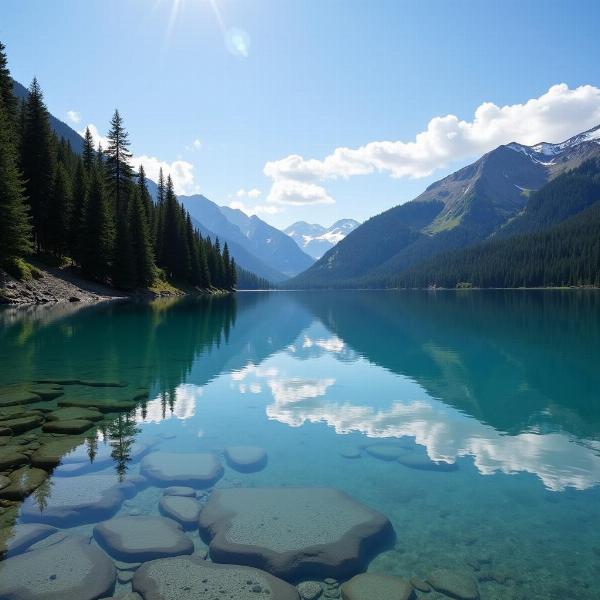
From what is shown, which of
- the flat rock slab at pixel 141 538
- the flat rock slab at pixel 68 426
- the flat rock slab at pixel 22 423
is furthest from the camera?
the flat rock slab at pixel 68 426

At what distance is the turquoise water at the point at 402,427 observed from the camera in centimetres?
918

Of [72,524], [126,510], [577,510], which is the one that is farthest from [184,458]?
[577,510]

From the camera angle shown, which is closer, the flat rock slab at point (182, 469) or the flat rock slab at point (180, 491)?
the flat rock slab at point (180, 491)

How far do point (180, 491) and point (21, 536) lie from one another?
352cm

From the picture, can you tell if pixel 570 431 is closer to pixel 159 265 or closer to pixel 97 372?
pixel 97 372

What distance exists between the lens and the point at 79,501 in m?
10.2

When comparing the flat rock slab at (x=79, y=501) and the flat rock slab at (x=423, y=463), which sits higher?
the flat rock slab at (x=79, y=501)

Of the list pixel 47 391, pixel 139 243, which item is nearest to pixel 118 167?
pixel 139 243

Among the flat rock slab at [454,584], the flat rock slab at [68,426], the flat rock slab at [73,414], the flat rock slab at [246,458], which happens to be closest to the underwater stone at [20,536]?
the flat rock slab at [246,458]

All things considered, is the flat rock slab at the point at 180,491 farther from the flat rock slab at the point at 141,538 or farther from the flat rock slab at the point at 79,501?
the flat rock slab at the point at 141,538

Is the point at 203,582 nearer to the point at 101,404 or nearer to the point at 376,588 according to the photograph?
the point at 376,588

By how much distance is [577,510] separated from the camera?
10.8 metres

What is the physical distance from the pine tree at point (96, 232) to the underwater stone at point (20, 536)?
75.2 m

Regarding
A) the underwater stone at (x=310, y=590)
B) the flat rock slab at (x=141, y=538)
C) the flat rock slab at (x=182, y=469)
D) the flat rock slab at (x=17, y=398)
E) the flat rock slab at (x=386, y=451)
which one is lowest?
the flat rock slab at (x=386, y=451)
